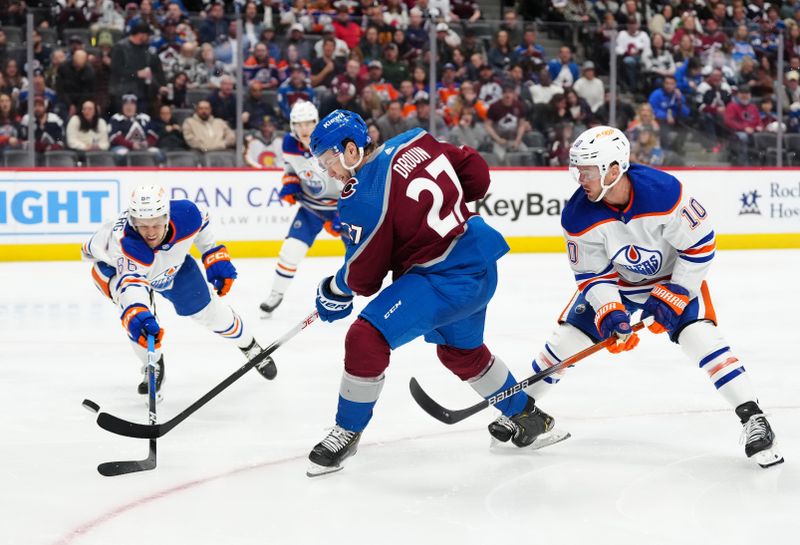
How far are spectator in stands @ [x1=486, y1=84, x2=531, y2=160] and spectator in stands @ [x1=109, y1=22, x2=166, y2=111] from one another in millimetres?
2648

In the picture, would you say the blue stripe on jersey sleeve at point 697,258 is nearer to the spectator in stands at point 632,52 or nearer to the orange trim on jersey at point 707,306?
the orange trim on jersey at point 707,306

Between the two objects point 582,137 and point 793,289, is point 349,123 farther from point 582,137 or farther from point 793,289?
point 793,289

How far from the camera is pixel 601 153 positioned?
→ 2992 mm

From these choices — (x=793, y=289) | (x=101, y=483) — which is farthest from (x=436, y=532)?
(x=793, y=289)

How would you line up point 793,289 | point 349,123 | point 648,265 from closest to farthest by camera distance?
point 349,123, point 648,265, point 793,289

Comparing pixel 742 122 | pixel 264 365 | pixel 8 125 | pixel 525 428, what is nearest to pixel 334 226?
pixel 264 365

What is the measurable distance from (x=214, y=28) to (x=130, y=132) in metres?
1.04

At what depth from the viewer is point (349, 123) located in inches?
116

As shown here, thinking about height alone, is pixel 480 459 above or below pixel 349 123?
below

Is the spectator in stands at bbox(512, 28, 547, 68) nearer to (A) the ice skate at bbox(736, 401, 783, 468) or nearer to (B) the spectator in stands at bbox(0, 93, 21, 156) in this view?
(B) the spectator in stands at bbox(0, 93, 21, 156)

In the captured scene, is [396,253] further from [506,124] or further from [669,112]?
[669,112]

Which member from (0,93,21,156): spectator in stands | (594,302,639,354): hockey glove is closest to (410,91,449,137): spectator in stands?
(0,93,21,156): spectator in stands

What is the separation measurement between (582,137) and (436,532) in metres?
1.20

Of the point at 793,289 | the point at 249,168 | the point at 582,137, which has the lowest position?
the point at 793,289
